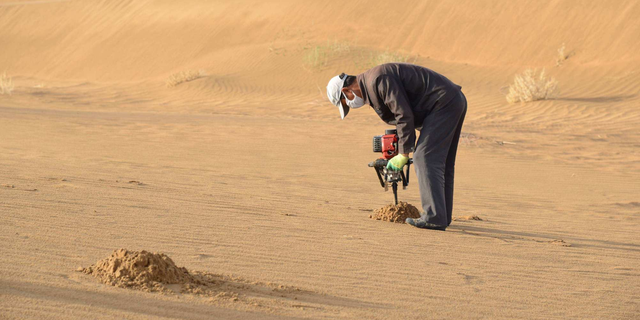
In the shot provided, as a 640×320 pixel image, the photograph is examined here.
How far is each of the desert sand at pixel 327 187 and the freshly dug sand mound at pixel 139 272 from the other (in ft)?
0.32

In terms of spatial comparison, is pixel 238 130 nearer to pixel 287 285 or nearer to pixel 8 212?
pixel 8 212

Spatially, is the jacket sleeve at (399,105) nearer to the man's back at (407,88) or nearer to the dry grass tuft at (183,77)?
the man's back at (407,88)

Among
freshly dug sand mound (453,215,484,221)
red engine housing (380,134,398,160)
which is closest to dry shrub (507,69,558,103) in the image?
freshly dug sand mound (453,215,484,221)

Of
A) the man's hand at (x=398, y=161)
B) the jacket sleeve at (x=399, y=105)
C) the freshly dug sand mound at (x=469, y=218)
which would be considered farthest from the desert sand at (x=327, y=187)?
A: the jacket sleeve at (x=399, y=105)

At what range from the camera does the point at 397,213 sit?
6.28 metres

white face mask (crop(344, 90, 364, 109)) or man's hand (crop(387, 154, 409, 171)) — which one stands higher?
white face mask (crop(344, 90, 364, 109))

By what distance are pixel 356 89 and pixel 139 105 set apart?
16.8m

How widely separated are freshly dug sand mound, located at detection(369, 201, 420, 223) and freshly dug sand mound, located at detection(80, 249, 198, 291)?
2.83 metres

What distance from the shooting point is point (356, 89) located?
218 inches

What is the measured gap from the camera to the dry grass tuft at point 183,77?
80.7 ft

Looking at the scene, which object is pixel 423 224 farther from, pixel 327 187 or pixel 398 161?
pixel 327 187

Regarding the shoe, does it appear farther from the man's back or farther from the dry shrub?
the dry shrub

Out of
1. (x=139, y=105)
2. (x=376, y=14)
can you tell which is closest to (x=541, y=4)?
(x=376, y=14)

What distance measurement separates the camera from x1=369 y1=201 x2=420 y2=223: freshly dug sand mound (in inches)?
246
